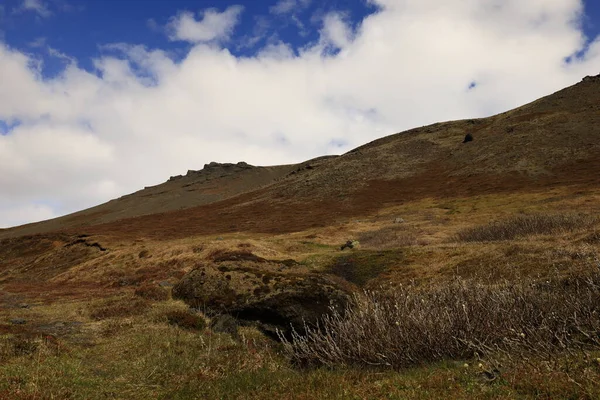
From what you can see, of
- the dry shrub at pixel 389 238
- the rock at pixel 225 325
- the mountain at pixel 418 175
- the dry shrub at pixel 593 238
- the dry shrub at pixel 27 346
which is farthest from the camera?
the mountain at pixel 418 175

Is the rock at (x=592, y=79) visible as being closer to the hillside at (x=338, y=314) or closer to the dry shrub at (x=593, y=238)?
the hillside at (x=338, y=314)

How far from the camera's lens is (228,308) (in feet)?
51.2

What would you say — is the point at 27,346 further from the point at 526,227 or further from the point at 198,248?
the point at 526,227

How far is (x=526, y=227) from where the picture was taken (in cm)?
2828

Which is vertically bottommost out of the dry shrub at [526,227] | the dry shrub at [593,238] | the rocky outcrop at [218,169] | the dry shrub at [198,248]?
the dry shrub at [526,227]

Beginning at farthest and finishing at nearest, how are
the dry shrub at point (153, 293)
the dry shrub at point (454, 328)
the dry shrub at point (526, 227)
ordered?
the dry shrub at point (526, 227) → the dry shrub at point (153, 293) → the dry shrub at point (454, 328)

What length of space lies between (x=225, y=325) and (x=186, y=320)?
151 cm

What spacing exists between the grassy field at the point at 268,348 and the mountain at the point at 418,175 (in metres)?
24.8

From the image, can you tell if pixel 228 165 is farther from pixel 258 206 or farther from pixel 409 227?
pixel 409 227

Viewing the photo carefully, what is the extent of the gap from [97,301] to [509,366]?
17.7 meters

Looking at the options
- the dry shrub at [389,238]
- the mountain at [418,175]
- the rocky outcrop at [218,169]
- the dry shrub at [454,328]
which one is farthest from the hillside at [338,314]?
the rocky outcrop at [218,169]

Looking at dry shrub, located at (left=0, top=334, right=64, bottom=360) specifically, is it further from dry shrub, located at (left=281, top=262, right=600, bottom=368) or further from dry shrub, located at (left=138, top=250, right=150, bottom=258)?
dry shrub, located at (left=138, top=250, right=150, bottom=258)

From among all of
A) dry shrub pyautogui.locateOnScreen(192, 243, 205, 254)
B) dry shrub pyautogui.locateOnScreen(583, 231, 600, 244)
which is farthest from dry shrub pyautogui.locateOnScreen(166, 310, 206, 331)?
dry shrub pyautogui.locateOnScreen(192, 243, 205, 254)

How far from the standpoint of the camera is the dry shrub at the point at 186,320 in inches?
571
